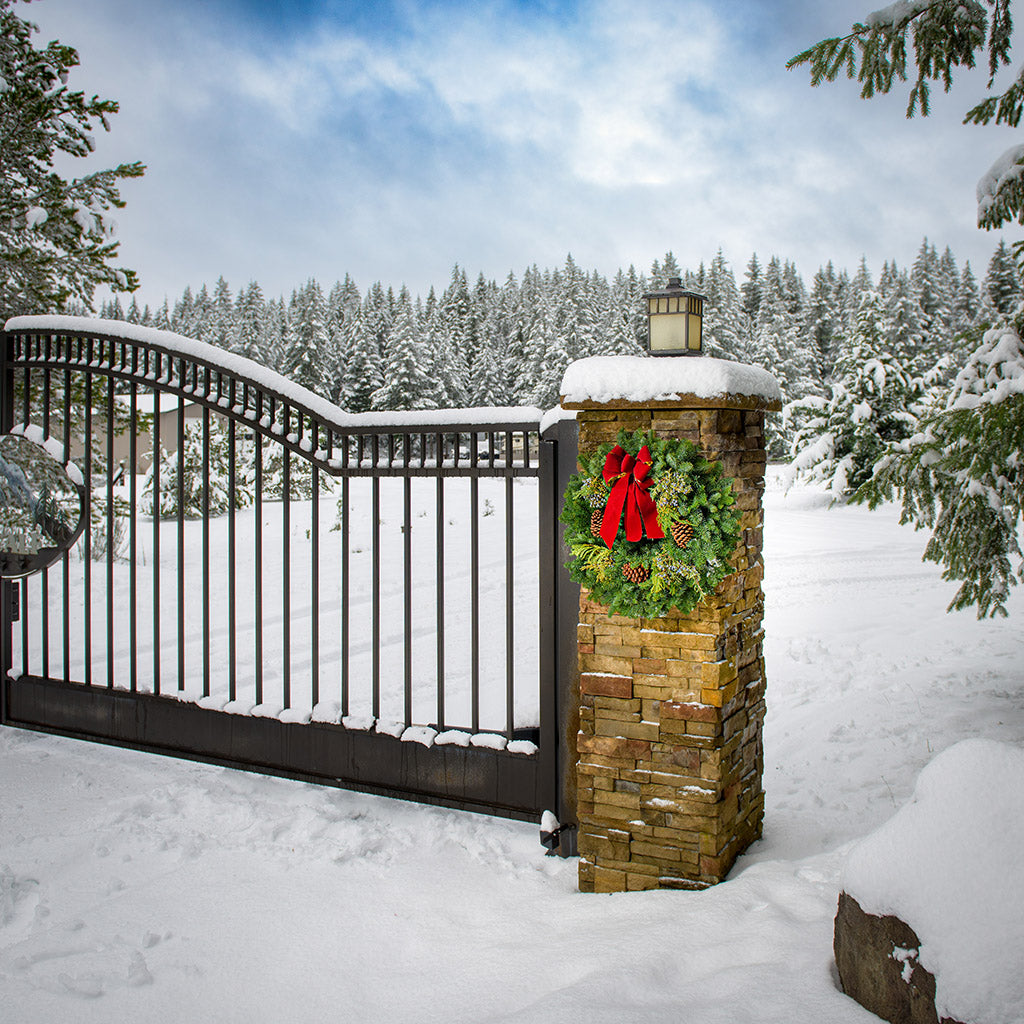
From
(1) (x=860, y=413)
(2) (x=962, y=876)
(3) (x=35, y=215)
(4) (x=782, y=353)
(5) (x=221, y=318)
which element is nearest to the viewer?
(2) (x=962, y=876)

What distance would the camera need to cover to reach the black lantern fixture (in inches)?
123

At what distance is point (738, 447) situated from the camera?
2.99 metres

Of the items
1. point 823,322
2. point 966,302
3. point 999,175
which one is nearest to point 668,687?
point 999,175

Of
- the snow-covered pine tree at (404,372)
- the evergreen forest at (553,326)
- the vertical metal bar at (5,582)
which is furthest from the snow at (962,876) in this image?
the snow-covered pine tree at (404,372)

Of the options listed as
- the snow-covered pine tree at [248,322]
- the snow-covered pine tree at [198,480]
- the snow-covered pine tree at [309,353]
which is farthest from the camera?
the snow-covered pine tree at [248,322]

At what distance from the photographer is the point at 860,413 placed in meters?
17.2

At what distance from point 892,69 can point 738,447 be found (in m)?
2.38

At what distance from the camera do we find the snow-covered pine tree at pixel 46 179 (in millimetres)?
7562

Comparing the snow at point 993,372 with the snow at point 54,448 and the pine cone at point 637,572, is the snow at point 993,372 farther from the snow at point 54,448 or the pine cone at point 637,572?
the snow at point 54,448

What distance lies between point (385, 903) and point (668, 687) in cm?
138

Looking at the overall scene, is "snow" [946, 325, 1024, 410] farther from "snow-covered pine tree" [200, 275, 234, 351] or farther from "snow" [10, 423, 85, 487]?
"snow-covered pine tree" [200, 275, 234, 351]

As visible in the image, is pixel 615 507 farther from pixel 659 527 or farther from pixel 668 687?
pixel 668 687

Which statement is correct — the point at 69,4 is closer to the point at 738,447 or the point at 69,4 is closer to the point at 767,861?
the point at 738,447

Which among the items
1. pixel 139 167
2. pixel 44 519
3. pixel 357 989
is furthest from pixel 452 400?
pixel 357 989
